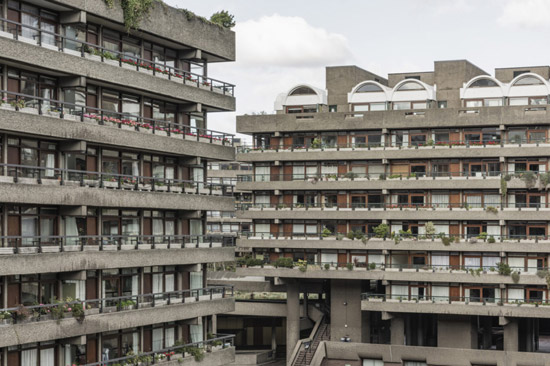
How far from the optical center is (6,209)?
40.1 meters

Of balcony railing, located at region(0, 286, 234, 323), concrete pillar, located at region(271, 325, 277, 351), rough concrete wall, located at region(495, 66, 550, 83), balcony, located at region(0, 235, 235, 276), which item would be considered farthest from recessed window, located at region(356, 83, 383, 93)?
balcony railing, located at region(0, 286, 234, 323)

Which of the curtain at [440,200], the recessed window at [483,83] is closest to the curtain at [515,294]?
the curtain at [440,200]

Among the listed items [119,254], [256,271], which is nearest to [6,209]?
[119,254]

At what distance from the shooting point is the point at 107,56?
147 feet

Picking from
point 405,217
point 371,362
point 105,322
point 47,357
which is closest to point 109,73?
→ point 105,322

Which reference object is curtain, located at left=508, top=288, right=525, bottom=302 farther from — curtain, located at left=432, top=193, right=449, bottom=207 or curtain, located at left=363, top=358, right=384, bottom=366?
curtain, located at left=363, top=358, right=384, bottom=366

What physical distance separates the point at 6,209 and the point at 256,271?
43883 mm

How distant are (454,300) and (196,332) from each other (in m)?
32.5

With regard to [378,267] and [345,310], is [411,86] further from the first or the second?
[345,310]

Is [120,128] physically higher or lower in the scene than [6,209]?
higher

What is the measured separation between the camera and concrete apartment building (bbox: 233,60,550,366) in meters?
77.2

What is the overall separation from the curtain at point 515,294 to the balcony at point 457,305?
179 millimetres

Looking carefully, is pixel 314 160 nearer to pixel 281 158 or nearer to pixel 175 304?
pixel 281 158

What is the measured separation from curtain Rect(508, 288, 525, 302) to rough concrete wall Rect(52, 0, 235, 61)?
115ft
